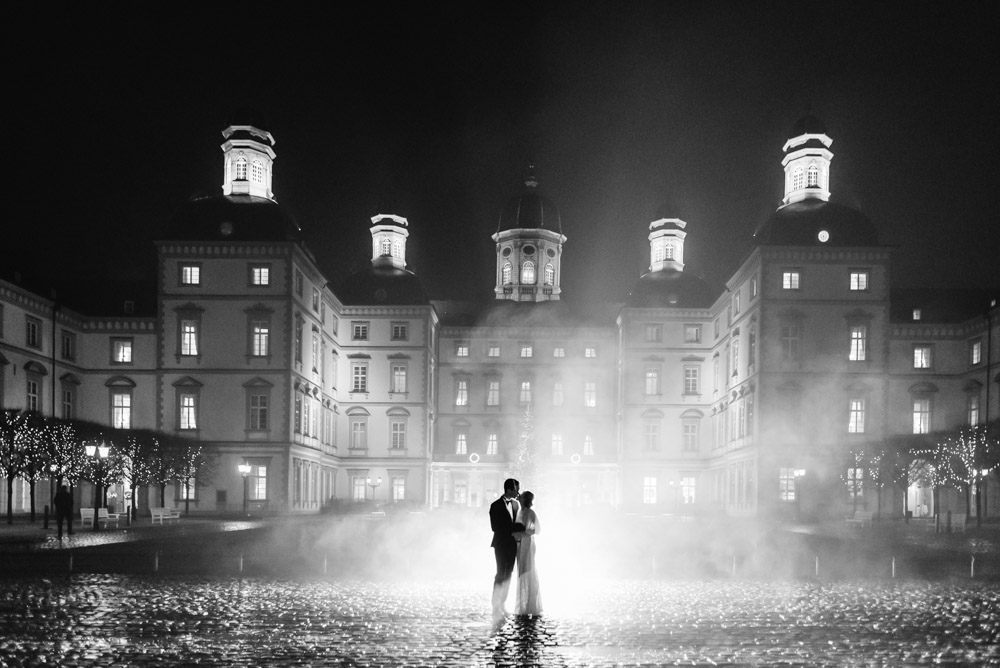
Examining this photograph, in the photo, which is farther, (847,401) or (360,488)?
(360,488)

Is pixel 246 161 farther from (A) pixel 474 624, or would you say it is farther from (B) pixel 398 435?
(A) pixel 474 624

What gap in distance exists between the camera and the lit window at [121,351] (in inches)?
2293

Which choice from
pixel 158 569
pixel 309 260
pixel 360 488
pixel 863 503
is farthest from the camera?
pixel 360 488

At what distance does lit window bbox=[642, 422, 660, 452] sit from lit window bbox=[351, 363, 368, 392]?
67.9 ft

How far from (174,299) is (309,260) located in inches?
307

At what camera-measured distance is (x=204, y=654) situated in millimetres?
11133

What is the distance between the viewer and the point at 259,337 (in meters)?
56.6

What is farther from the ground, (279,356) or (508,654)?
(279,356)

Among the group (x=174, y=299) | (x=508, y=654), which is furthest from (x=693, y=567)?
(x=174, y=299)

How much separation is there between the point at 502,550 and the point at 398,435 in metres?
63.6

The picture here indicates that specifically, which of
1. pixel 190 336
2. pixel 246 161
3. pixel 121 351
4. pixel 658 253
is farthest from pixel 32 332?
pixel 658 253

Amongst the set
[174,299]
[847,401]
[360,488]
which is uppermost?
[174,299]

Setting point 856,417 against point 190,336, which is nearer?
point 190,336

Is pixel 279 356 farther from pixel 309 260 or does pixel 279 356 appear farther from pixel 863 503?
pixel 863 503
